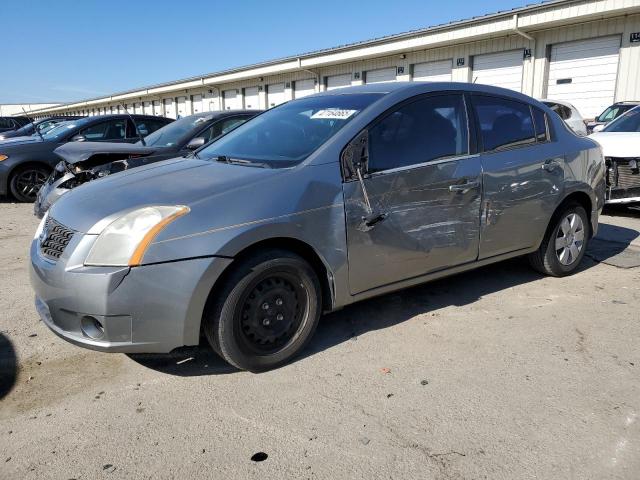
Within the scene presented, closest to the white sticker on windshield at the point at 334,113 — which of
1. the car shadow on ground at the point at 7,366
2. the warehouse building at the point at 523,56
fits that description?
the car shadow on ground at the point at 7,366

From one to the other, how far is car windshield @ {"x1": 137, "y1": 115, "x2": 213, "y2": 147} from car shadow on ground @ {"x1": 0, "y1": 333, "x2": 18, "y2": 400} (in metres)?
3.91

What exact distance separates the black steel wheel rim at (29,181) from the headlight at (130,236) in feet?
25.3

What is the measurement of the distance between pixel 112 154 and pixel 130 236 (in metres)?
3.99

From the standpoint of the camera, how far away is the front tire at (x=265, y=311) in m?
2.81

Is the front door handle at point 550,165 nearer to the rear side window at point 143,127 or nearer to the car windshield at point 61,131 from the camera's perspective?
the rear side window at point 143,127

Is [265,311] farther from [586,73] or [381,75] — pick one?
[381,75]

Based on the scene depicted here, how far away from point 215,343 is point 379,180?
1.41m

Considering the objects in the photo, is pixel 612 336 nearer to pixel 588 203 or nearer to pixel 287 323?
pixel 588 203

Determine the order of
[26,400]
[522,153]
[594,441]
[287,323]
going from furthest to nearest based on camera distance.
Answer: [522,153] < [287,323] < [26,400] < [594,441]

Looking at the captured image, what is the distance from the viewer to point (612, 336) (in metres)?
3.53

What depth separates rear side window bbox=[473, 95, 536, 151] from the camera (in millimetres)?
3941

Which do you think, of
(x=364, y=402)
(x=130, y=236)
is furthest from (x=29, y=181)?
(x=364, y=402)

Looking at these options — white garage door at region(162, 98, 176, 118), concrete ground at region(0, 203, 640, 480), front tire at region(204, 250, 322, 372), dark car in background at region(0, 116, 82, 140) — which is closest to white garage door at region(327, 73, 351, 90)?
dark car in background at region(0, 116, 82, 140)

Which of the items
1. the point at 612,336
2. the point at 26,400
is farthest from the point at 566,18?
the point at 26,400
